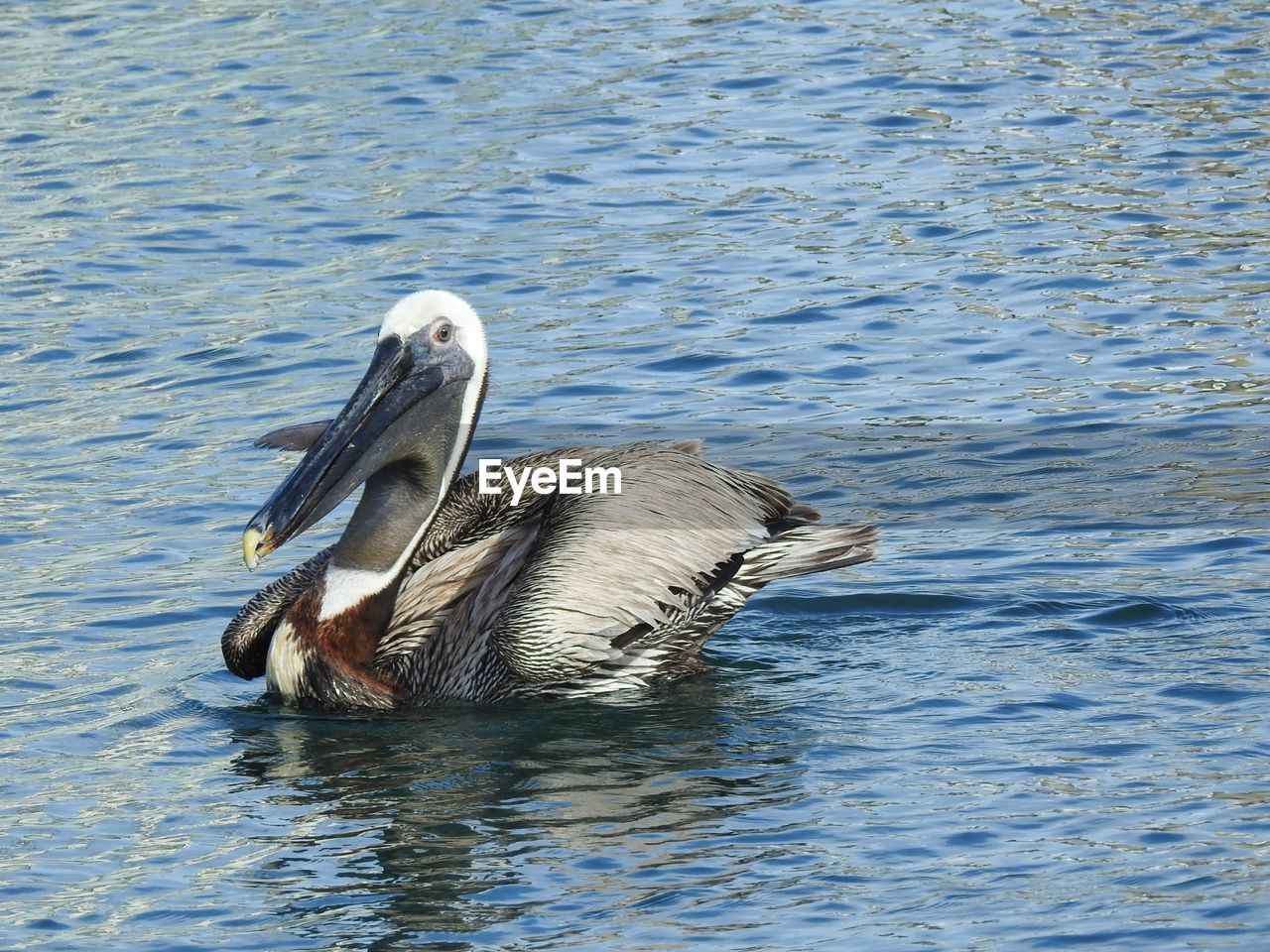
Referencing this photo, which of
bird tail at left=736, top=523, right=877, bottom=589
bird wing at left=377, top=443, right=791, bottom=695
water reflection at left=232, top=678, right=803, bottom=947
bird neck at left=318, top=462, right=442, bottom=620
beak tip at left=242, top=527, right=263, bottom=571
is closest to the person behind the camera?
water reflection at left=232, top=678, right=803, bottom=947

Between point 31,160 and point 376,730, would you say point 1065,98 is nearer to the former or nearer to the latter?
point 31,160

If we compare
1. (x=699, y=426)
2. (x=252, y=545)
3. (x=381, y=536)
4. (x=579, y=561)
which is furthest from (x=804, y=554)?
(x=699, y=426)

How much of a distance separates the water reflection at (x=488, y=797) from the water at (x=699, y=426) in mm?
20

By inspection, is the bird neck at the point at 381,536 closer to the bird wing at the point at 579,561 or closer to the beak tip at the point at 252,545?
the bird wing at the point at 579,561

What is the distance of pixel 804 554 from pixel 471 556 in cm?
111

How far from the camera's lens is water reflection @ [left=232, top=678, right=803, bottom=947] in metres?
5.55

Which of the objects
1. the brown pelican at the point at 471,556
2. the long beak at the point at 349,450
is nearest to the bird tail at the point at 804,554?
the brown pelican at the point at 471,556

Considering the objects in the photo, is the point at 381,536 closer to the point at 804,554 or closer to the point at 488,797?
the point at 488,797

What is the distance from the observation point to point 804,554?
7.16m

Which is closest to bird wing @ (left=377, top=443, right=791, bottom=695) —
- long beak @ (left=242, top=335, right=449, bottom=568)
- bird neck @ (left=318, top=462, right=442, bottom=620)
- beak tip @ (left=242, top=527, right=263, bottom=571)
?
bird neck @ (left=318, top=462, right=442, bottom=620)

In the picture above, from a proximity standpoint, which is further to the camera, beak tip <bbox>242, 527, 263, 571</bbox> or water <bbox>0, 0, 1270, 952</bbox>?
beak tip <bbox>242, 527, 263, 571</bbox>

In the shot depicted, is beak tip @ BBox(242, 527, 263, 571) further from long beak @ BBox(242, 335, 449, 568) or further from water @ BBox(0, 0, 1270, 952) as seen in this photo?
water @ BBox(0, 0, 1270, 952)

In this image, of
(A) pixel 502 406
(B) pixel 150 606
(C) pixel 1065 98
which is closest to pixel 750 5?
(C) pixel 1065 98

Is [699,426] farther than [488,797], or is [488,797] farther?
[699,426]
